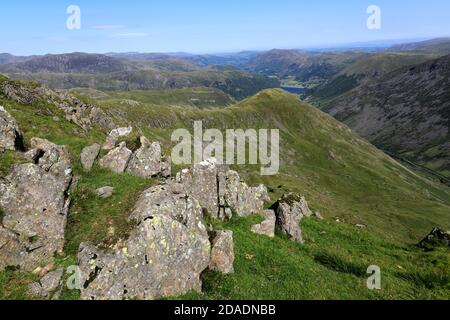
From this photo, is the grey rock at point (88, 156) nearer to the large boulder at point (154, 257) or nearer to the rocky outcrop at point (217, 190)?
the rocky outcrop at point (217, 190)

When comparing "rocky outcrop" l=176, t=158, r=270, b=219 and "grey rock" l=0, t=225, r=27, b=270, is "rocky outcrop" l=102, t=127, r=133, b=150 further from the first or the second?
"grey rock" l=0, t=225, r=27, b=270

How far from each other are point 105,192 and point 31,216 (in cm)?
590

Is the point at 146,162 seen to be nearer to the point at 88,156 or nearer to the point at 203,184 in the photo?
the point at 88,156

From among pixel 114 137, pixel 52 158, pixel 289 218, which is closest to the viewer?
pixel 52 158

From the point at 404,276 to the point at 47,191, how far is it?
98.0ft

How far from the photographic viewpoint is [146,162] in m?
36.8

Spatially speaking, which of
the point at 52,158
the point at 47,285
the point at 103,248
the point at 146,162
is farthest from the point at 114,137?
the point at 47,285

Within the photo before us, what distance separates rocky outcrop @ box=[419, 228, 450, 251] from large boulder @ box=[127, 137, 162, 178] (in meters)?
33.3

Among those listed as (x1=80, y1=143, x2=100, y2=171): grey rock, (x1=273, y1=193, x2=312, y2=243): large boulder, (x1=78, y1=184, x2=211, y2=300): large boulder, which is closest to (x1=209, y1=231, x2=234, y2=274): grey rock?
(x1=78, y1=184, x2=211, y2=300): large boulder

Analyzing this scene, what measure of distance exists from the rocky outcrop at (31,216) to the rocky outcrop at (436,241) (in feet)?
132

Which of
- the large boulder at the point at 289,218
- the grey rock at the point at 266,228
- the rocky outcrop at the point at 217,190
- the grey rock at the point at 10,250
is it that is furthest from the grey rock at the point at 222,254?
the grey rock at the point at 10,250

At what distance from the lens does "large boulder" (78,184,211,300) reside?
20141 millimetres
